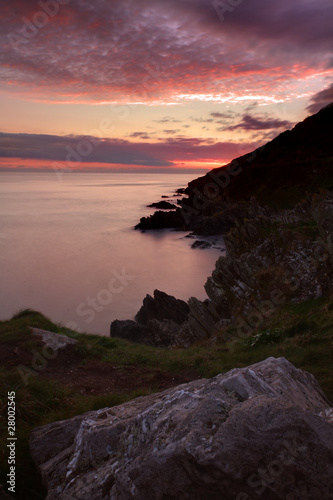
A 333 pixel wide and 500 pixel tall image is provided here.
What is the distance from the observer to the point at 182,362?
13.2 metres

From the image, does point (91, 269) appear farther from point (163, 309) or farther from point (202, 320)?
point (202, 320)

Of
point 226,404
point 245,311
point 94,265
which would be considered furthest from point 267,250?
point 94,265

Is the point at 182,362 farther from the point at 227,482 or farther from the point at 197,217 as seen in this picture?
the point at 197,217

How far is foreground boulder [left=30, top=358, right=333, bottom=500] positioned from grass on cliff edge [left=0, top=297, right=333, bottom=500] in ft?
3.42

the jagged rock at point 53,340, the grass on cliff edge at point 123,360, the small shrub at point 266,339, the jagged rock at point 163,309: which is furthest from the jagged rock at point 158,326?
the jagged rock at point 53,340

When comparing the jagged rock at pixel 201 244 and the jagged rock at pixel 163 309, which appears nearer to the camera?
the jagged rock at pixel 163 309

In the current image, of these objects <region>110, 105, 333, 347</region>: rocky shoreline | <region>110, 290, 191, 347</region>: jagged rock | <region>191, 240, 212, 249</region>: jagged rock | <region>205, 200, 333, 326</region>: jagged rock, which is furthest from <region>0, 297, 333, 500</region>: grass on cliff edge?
<region>191, 240, 212, 249</region>: jagged rock

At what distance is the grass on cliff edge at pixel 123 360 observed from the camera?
22.5ft

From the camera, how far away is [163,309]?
36.5 m

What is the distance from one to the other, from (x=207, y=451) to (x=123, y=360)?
1041cm

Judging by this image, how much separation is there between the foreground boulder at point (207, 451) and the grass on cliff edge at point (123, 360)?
1041mm

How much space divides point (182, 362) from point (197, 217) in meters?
92.5

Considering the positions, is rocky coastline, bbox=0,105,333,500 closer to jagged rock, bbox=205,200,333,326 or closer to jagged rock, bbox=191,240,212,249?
jagged rock, bbox=205,200,333,326

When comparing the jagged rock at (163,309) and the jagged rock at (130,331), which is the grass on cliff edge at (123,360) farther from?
the jagged rock at (163,309)
